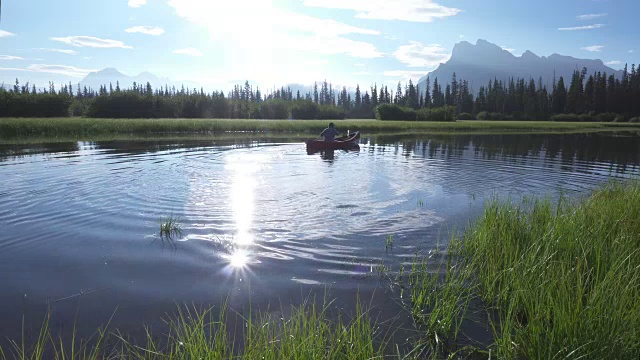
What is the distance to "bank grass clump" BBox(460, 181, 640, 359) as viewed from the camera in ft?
13.5

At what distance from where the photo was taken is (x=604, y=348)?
387 cm

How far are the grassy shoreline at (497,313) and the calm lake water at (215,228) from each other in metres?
0.58

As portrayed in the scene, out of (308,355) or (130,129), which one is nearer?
(308,355)

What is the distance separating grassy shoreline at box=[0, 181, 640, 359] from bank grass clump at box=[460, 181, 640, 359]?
18mm

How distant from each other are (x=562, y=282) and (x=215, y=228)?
746 cm

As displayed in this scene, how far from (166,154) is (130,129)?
28.7 metres

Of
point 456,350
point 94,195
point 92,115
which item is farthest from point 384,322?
point 92,115

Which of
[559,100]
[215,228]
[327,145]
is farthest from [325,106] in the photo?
[215,228]

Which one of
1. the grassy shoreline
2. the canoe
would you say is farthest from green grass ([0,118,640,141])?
the grassy shoreline

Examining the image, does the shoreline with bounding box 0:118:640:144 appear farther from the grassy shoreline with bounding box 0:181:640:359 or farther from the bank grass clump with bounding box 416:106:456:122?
the grassy shoreline with bounding box 0:181:640:359

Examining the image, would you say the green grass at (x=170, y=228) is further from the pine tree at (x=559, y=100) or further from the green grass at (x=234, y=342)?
the pine tree at (x=559, y=100)

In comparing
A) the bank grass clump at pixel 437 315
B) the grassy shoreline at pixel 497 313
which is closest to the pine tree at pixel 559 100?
the grassy shoreline at pixel 497 313

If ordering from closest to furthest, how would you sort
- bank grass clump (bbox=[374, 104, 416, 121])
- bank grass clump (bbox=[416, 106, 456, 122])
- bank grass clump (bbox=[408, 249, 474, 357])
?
bank grass clump (bbox=[408, 249, 474, 357]), bank grass clump (bbox=[374, 104, 416, 121]), bank grass clump (bbox=[416, 106, 456, 122])

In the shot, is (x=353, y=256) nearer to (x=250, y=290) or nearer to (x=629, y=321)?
(x=250, y=290)
